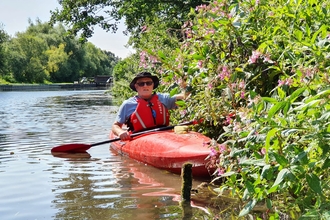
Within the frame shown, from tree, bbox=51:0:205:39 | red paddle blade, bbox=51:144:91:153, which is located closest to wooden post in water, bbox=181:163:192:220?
red paddle blade, bbox=51:144:91:153

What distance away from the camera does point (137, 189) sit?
5.86m

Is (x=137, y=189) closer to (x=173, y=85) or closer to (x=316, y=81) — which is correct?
(x=173, y=85)

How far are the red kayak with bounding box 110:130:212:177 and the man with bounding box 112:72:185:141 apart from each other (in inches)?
10.9

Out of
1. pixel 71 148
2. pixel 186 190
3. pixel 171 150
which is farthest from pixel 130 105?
pixel 186 190

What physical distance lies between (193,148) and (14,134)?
740 centimetres

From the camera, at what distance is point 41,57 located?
7469 centimetres

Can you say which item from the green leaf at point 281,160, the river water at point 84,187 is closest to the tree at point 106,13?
the river water at point 84,187

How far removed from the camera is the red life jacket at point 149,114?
25.3 feet

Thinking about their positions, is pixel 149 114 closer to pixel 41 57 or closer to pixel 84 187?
pixel 84 187

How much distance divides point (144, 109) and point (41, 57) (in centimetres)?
6952

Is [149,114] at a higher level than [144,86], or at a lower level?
lower

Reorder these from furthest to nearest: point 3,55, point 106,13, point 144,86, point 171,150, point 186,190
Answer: point 3,55, point 106,13, point 144,86, point 171,150, point 186,190

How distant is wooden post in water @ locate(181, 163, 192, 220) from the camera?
468cm

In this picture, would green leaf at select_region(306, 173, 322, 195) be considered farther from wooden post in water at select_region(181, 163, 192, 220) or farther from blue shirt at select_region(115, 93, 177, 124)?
blue shirt at select_region(115, 93, 177, 124)
